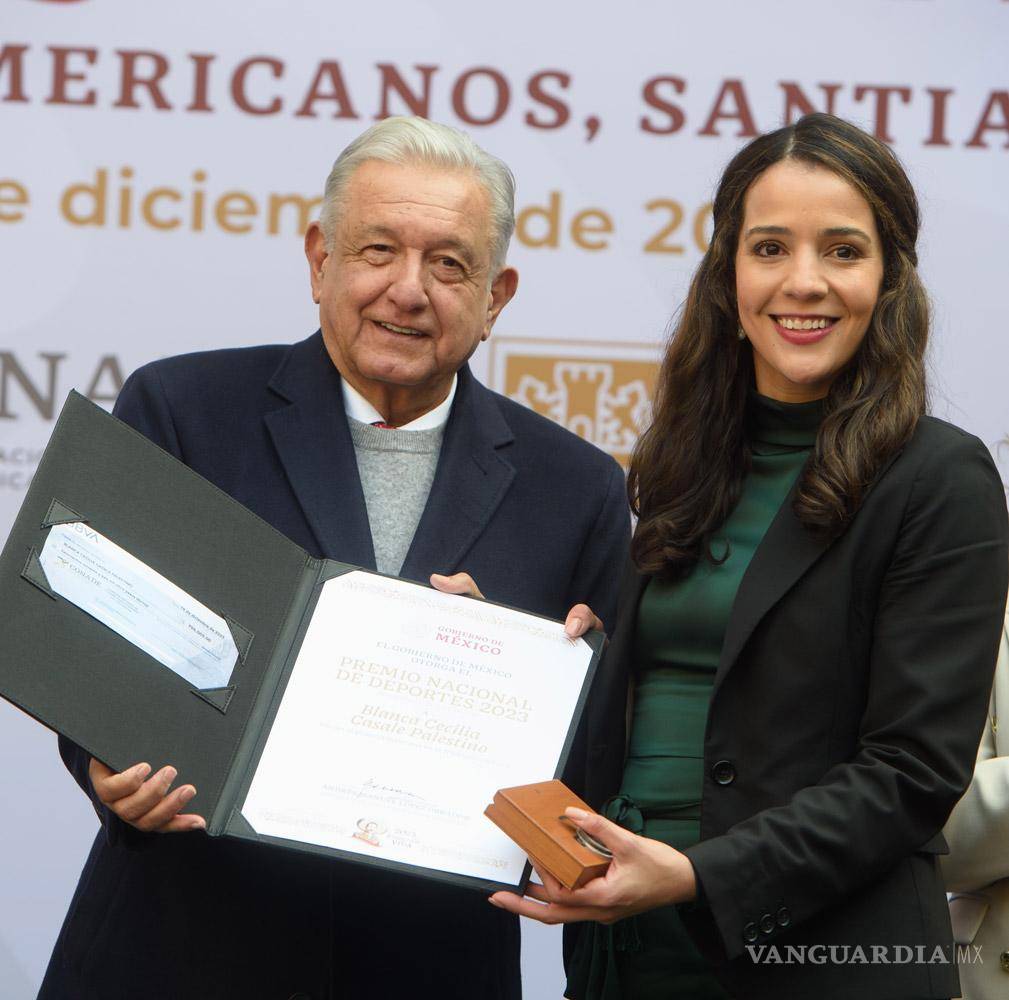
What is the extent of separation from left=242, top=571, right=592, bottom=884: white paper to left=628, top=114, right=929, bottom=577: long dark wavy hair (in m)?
0.25

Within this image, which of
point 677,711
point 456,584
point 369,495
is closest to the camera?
point 677,711

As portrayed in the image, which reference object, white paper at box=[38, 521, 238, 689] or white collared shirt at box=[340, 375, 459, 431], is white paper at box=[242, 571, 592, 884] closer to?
white paper at box=[38, 521, 238, 689]

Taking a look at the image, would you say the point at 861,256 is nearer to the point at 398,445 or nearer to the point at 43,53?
the point at 398,445

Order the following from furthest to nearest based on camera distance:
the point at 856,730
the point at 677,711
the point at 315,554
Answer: the point at 315,554 < the point at 677,711 < the point at 856,730

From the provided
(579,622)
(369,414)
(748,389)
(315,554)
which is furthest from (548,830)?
(369,414)

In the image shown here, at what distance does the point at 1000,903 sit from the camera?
2.20m

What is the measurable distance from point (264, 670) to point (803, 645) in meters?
0.70

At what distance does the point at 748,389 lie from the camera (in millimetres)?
2197

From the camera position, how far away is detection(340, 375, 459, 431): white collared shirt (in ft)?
7.93

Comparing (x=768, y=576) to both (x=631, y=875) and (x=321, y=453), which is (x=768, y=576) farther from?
(x=321, y=453)

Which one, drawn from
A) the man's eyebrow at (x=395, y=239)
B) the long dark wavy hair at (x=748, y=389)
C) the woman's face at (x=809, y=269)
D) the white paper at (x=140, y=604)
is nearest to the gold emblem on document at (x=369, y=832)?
the white paper at (x=140, y=604)

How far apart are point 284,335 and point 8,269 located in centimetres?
67

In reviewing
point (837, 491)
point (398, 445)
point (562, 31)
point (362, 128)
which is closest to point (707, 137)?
point (562, 31)

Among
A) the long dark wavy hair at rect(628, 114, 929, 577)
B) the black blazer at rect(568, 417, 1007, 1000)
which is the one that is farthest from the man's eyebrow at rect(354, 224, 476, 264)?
the black blazer at rect(568, 417, 1007, 1000)
